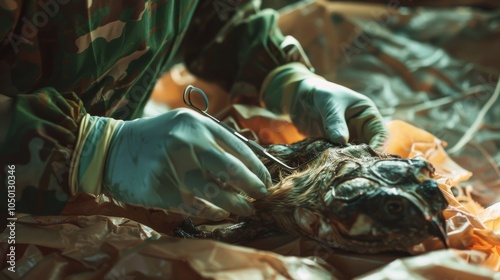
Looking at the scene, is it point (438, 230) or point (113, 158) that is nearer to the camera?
Result: point (438, 230)

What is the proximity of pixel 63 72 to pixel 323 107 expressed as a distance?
571mm

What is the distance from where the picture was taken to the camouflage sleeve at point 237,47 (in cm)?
152

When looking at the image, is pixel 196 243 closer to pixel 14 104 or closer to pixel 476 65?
pixel 14 104

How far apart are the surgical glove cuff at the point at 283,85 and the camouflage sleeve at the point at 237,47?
0.11ft

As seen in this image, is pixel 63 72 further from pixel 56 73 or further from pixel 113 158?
pixel 113 158

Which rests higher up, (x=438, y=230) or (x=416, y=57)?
(x=438, y=230)

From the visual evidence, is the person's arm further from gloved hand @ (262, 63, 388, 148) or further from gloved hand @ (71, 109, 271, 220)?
gloved hand @ (262, 63, 388, 148)

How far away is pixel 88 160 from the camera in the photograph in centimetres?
98

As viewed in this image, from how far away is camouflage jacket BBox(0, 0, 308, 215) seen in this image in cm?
95

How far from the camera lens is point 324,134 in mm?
1261

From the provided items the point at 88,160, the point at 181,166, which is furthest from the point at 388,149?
the point at 88,160

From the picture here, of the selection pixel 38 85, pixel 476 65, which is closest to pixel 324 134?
pixel 38 85

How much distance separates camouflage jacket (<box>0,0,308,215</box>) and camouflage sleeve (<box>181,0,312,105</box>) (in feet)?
0.86

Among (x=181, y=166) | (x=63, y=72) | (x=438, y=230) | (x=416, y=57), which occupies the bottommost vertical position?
(x=416, y=57)
